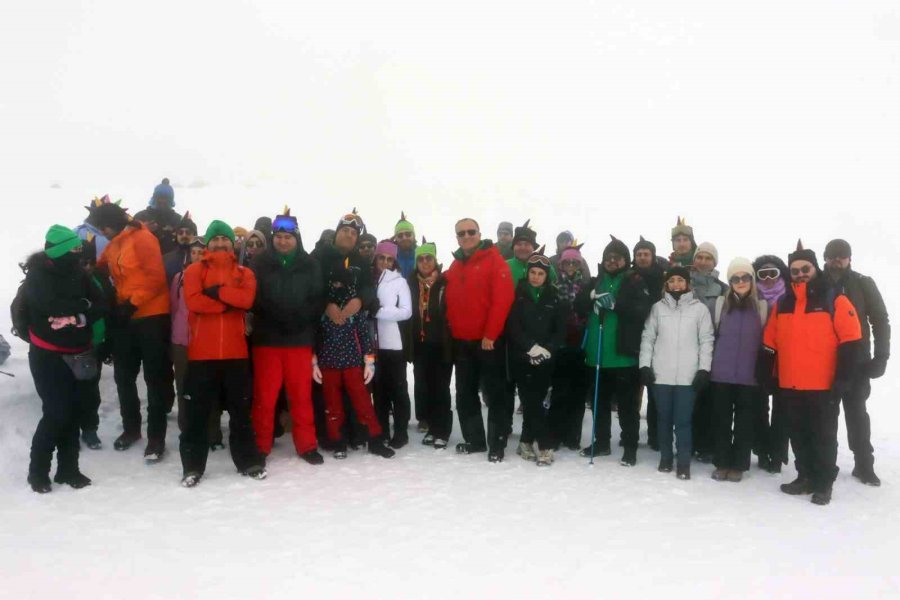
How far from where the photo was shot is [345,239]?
6258mm

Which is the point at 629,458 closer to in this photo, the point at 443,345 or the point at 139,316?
the point at 443,345

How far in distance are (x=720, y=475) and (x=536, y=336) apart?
215 centimetres

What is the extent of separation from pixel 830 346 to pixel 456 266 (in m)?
3.48

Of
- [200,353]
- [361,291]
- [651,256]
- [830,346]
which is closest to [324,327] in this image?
[361,291]

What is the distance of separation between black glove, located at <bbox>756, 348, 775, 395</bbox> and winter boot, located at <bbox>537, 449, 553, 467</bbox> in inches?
81.2

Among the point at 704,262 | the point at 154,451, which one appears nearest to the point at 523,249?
the point at 704,262

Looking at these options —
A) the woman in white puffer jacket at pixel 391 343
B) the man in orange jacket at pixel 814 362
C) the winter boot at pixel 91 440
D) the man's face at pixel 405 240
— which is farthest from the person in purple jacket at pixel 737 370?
the winter boot at pixel 91 440

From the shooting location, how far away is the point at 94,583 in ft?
11.9

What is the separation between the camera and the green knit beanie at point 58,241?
4949 millimetres

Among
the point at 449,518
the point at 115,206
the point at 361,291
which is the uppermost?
the point at 115,206

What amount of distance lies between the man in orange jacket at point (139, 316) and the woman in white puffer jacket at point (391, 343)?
6.78 ft

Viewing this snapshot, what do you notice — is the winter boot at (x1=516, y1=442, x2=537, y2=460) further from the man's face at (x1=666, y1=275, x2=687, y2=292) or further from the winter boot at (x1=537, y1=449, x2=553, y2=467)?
the man's face at (x1=666, y1=275, x2=687, y2=292)

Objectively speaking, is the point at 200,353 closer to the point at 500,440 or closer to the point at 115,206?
the point at 115,206

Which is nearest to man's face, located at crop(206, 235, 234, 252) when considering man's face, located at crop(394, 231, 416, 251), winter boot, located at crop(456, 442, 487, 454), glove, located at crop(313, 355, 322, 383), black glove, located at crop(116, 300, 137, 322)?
black glove, located at crop(116, 300, 137, 322)
